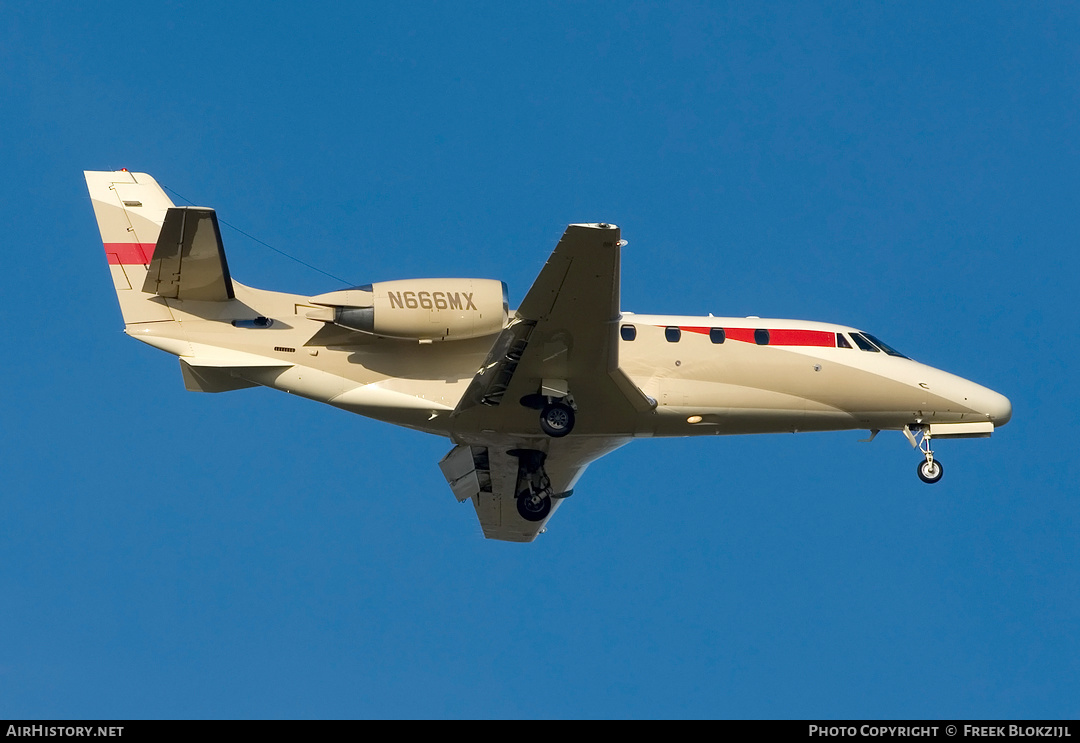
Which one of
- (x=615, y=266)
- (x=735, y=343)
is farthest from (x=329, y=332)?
(x=735, y=343)

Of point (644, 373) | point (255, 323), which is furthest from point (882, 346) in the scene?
point (255, 323)

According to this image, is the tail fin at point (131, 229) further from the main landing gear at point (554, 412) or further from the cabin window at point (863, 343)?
the cabin window at point (863, 343)

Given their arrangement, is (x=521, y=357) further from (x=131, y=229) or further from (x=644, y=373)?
(x=131, y=229)

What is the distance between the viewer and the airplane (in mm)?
19109

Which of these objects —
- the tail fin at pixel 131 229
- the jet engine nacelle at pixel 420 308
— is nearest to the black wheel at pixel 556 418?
the jet engine nacelle at pixel 420 308

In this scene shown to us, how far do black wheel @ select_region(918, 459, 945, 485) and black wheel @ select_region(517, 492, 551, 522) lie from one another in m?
7.28

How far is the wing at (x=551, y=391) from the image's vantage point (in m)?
17.7

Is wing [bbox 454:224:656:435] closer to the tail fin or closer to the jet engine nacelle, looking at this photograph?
the jet engine nacelle

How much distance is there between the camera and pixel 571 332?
1873 cm

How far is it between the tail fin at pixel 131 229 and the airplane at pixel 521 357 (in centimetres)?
3

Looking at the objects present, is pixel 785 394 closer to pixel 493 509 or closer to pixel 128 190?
pixel 493 509

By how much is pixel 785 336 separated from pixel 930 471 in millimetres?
3979

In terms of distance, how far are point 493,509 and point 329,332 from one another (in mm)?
6215
